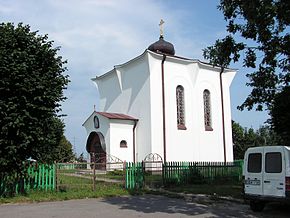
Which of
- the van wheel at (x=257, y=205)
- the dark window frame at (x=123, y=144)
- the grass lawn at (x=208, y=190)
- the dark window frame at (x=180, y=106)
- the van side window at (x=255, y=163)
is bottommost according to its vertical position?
the grass lawn at (x=208, y=190)

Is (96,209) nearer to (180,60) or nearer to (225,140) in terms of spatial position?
(180,60)

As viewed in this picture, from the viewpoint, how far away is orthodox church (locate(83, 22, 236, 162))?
2912 centimetres

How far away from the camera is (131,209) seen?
11.6 metres

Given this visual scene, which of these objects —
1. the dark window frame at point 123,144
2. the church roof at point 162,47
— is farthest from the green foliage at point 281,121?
the church roof at point 162,47

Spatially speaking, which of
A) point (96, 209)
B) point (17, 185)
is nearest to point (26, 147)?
point (17, 185)

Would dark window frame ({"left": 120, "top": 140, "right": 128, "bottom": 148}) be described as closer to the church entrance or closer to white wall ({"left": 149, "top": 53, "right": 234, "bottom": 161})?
the church entrance

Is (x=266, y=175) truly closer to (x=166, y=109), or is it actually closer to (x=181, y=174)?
(x=181, y=174)

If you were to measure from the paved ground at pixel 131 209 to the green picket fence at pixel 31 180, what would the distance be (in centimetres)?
156

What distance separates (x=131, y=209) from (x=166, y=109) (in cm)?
1827

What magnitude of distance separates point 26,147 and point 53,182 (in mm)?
2350

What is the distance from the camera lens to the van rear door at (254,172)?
442 inches

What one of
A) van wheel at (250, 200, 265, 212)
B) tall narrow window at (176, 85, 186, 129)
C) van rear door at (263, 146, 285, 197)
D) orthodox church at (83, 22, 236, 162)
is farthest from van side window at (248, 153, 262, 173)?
tall narrow window at (176, 85, 186, 129)

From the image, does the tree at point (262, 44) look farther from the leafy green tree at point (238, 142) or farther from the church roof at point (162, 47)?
the leafy green tree at point (238, 142)

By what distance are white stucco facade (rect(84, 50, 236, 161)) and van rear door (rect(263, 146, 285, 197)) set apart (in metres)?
17.7
